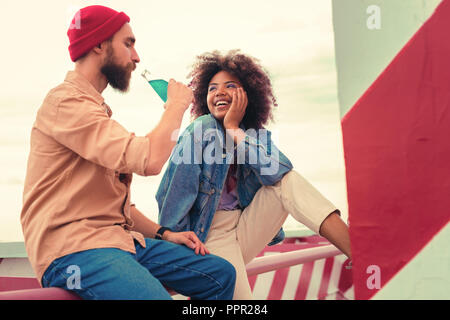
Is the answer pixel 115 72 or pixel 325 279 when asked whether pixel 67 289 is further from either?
pixel 325 279

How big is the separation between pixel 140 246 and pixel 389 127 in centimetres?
75

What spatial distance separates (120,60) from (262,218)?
29.6 inches

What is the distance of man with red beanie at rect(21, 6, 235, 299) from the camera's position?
99 cm

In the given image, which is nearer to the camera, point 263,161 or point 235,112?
point 263,161

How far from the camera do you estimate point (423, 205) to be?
2.19ft

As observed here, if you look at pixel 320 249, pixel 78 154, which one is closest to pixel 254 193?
pixel 320 249

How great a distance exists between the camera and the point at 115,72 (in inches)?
49.3

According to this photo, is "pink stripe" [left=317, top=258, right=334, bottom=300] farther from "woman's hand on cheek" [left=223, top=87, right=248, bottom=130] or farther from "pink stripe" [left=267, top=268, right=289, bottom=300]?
"woman's hand on cheek" [left=223, top=87, right=248, bottom=130]

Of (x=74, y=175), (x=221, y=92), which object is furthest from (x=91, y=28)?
(x=221, y=92)

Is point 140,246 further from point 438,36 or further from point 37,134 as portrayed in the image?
point 438,36

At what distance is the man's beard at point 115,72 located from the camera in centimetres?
125

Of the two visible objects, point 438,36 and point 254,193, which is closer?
point 438,36

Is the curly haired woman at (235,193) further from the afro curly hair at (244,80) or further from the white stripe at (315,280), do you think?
the white stripe at (315,280)

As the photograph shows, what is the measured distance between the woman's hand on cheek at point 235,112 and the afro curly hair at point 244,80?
0.98 ft
